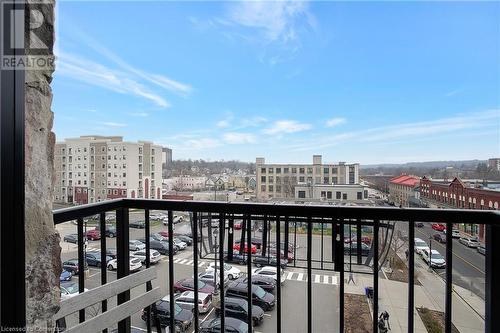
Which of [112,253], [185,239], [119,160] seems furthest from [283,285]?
[119,160]

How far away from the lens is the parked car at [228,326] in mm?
1692

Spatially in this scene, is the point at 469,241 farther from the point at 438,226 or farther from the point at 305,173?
the point at 305,173

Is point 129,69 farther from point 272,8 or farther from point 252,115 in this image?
point 252,115

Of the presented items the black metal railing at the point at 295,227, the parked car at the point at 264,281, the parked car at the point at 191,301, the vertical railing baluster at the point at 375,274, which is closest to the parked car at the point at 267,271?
the parked car at the point at 264,281

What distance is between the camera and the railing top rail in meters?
1.28

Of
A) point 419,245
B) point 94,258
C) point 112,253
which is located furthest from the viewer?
point 112,253

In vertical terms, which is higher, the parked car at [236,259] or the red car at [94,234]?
the red car at [94,234]

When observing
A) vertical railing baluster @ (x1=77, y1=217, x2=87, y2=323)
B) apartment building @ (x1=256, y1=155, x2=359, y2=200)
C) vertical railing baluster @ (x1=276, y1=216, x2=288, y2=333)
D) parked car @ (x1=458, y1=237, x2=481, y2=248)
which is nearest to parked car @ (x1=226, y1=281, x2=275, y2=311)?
vertical railing baluster @ (x1=276, y1=216, x2=288, y2=333)

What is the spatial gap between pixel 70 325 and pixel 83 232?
47cm

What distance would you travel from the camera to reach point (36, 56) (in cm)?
80

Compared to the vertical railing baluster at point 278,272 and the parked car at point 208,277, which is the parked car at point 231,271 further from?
the vertical railing baluster at point 278,272

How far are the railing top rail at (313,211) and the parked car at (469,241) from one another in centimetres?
9

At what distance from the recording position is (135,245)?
1836mm

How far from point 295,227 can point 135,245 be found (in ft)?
3.29
